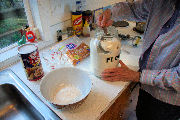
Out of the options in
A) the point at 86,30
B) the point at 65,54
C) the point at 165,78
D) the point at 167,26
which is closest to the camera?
the point at 165,78

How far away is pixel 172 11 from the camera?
734 millimetres

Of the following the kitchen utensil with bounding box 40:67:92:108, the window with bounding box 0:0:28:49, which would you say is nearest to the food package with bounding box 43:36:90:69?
the kitchen utensil with bounding box 40:67:92:108

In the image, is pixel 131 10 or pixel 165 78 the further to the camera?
pixel 131 10

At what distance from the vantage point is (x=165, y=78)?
2.16 feet

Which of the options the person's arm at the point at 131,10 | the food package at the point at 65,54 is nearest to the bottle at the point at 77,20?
the food package at the point at 65,54

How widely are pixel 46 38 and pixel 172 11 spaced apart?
2.85 ft

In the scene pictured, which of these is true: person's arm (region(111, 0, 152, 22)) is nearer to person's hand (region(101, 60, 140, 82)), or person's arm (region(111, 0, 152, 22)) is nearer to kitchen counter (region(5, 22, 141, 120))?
kitchen counter (region(5, 22, 141, 120))

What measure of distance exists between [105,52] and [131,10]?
54 centimetres

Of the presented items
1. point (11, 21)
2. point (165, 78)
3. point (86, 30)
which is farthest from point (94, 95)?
point (11, 21)

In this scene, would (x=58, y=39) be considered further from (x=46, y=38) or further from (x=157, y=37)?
(x=157, y=37)

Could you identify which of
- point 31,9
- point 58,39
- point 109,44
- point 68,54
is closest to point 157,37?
point 109,44

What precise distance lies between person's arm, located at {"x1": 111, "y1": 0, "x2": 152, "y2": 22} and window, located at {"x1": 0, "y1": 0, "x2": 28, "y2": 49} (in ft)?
2.32

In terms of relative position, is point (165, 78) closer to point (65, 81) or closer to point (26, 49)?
point (65, 81)

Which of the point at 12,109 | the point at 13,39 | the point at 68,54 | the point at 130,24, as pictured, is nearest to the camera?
the point at 12,109
